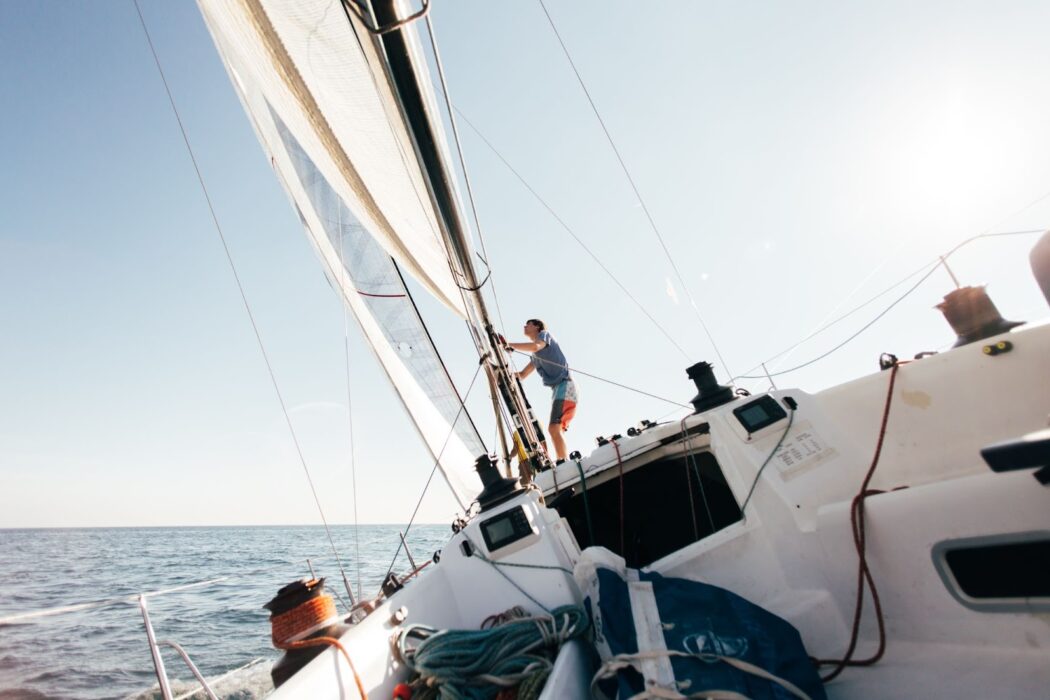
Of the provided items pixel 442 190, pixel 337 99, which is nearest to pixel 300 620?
pixel 442 190

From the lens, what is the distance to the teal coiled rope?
142 cm

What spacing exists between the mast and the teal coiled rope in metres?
1.41

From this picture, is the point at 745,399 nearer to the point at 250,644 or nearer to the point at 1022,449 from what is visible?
the point at 1022,449

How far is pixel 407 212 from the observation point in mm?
3959

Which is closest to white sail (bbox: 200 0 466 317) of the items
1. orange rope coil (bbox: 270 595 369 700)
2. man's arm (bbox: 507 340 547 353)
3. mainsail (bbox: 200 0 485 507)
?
mainsail (bbox: 200 0 485 507)

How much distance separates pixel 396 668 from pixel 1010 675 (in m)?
1.87

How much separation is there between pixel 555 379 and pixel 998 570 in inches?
147

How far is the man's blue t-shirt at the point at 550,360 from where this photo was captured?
4.79 meters

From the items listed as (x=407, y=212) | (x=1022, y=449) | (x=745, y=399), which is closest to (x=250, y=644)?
(x=407, y=212)

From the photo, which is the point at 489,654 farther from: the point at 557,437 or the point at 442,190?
the point at 557,437

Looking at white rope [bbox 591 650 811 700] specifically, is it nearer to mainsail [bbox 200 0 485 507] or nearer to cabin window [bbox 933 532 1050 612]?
cabin window [bbox 933 532 1050 612]

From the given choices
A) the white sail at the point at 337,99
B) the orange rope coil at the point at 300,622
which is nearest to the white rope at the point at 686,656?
the orange rope coil at the point at 300,622

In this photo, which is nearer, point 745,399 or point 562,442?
point 745,399

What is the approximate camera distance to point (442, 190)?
8.80ft
